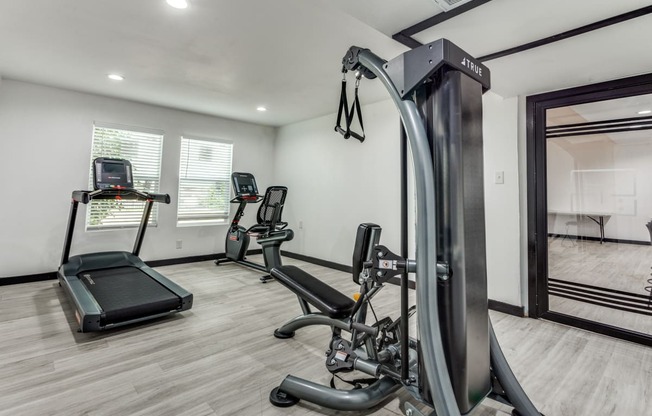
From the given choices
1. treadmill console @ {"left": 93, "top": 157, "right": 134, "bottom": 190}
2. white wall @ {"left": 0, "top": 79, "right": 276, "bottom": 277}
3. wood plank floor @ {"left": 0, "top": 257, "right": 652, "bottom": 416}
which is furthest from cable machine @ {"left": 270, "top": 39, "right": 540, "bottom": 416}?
white wall @ {"left": 0, "top": 79, "right": 276, "bottom": 277}

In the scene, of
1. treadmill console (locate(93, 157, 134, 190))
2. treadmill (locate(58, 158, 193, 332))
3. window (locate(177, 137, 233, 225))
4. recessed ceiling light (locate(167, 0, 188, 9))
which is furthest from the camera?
window (locate(177, 137, 233, 225))

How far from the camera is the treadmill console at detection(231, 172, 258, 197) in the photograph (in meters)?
4.45

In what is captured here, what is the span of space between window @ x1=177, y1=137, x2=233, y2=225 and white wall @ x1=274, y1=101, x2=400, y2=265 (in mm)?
1020

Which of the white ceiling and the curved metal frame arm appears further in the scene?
the white ceiling

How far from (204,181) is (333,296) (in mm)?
3746

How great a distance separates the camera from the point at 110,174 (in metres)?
3.34

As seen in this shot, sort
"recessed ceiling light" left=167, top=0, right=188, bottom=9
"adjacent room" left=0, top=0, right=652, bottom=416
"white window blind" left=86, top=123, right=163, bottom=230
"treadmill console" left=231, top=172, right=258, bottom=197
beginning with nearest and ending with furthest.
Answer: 1. "adjacent room" left=0, top=0, right=652, bottom=416
2. "recessed ceiling light" left=167, top=0, right=188, bottom=9
3. "white window blind" left=86, top=123, right=163, bottom=230
4. "treadmill console" left=231, top=172, right=258, bottom=197

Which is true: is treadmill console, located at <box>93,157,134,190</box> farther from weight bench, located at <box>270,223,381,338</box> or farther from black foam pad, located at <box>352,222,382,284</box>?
black foam pad, located at <box>352,222,382,284</box>

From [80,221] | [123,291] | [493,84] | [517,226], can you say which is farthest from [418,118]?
[80,221]

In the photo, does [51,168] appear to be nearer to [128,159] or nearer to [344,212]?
[128,159]

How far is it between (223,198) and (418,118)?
4530 mm

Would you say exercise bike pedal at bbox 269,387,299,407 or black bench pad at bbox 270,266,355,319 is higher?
black bench pad at bbox 270,266,355,319

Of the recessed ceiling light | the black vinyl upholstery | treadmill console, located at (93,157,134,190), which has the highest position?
the recessed ceiling light

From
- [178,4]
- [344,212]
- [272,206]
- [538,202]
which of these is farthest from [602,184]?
[178,4]
